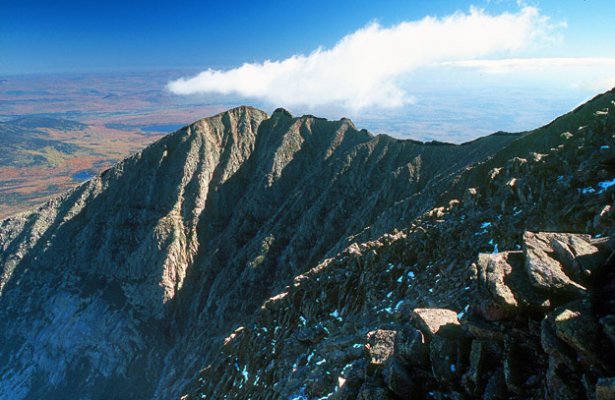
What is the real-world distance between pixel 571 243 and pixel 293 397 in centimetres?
1489

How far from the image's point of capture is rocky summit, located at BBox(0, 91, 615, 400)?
10453 millimetres

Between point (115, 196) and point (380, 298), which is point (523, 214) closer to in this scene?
point (380, 298)

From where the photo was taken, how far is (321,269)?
33062 millimetres

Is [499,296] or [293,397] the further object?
[293,397]

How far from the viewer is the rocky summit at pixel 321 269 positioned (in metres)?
10.5

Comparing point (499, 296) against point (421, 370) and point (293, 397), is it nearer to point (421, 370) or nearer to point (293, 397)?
point (421, 370)

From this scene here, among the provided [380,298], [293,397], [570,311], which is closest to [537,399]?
[570,311]

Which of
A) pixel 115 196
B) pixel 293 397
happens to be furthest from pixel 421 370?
pixel 115 196

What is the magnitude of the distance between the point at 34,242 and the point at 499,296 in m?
100

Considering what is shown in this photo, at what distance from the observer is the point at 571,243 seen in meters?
11.4

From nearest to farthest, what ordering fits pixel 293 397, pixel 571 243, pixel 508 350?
pixel 508 350, pixel 571 243, pixel 293 397

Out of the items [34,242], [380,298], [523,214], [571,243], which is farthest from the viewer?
[34,242]

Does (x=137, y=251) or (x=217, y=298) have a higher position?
(x=137, y=251)

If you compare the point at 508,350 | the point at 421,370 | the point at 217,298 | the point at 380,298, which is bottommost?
the point at 217,298
